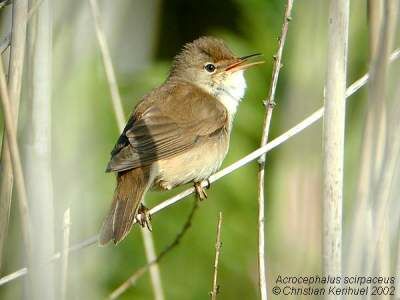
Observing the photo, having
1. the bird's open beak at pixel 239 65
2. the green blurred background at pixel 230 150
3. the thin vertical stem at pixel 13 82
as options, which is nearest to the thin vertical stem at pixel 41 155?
the thin vertical stem at pixel 13 82

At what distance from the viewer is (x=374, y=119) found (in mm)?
2219

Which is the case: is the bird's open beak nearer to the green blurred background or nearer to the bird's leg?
the green blurred background

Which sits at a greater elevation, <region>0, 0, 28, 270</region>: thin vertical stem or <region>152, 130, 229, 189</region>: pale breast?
<region>152, 130, 229, 189</region>: pale breast

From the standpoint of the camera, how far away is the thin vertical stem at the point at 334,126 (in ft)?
7.68

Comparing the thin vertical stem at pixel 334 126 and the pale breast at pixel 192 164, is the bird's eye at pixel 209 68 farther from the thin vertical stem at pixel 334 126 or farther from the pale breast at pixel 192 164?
the thin vertical stem at pixel 334 126

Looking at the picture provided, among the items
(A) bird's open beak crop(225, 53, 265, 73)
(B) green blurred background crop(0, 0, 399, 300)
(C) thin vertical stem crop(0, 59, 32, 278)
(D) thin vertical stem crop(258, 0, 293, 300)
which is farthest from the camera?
(A) bird's open beak crop(225, 53, 265, 73)

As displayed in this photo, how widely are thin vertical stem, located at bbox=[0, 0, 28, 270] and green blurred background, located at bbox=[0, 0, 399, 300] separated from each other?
1.41 ft

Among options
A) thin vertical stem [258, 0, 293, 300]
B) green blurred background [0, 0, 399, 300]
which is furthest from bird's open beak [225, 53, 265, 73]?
thin vertical stem [258, 0, 293, 300]

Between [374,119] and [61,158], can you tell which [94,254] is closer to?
[61,158]

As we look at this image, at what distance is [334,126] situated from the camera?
237 cm

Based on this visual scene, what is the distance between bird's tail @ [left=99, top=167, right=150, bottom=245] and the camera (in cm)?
292

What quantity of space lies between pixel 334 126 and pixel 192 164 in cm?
132

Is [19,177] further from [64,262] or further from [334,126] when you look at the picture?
[334,126]

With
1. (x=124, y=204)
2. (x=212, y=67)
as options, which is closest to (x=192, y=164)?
(x=124, y=204)
